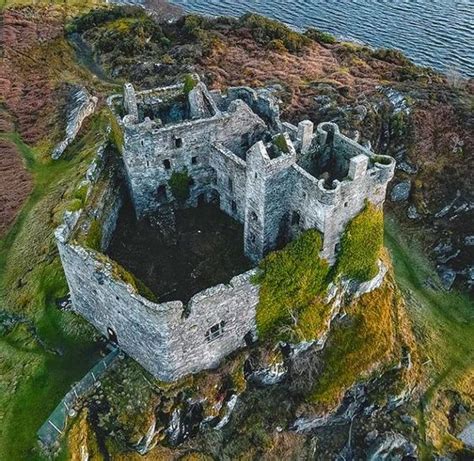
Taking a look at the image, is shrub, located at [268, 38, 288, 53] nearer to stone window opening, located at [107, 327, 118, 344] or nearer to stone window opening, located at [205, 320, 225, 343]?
stone window opening, located at [205, 320, 225, 343]

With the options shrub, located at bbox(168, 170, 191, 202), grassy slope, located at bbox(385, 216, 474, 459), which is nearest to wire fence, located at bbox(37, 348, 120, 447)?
shrub, located at bbox(168, 170, 191, 202)

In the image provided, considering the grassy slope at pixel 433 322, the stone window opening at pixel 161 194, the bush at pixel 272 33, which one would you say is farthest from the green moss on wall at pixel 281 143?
the bush at pixel 272 33

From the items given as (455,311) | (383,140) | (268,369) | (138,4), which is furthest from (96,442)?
(138,4)

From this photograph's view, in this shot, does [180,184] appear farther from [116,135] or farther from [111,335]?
[111,335]

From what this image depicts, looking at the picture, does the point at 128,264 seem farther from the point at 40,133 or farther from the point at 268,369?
the point at 40,133

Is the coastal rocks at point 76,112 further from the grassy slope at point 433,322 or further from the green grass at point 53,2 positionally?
the green grass at point 53,2
